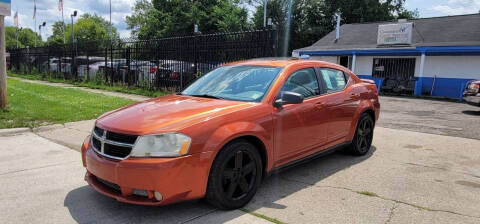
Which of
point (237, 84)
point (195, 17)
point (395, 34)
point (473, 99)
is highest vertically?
point (195, 17)

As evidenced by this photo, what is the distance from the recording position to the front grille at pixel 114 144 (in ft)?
10.0

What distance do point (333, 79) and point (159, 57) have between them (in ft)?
31.1

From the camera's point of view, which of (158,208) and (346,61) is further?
(346,61)

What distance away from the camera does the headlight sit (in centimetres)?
296

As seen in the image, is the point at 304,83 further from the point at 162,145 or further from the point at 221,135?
the point at 162,145

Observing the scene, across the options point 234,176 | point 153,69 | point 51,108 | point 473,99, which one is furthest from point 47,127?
point 473,99

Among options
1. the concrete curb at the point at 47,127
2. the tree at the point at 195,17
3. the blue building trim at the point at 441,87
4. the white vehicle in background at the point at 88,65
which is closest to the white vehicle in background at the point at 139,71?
the white vehicle in background at the point at 88,65

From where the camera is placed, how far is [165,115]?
3311 mm

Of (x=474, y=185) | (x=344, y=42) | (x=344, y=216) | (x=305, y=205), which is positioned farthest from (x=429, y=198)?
(x=344, y=42)

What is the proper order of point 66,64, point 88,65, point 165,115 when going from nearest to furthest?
point 165,115
point 88,65
point 66,64

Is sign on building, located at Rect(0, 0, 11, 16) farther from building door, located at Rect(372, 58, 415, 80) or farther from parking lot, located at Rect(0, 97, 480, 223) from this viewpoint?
building door, located at Rect(372, 58, 415, 80)

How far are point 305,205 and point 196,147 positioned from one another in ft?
4.44

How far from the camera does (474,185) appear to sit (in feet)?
13.8

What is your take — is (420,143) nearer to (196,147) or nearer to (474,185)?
(474,185)
